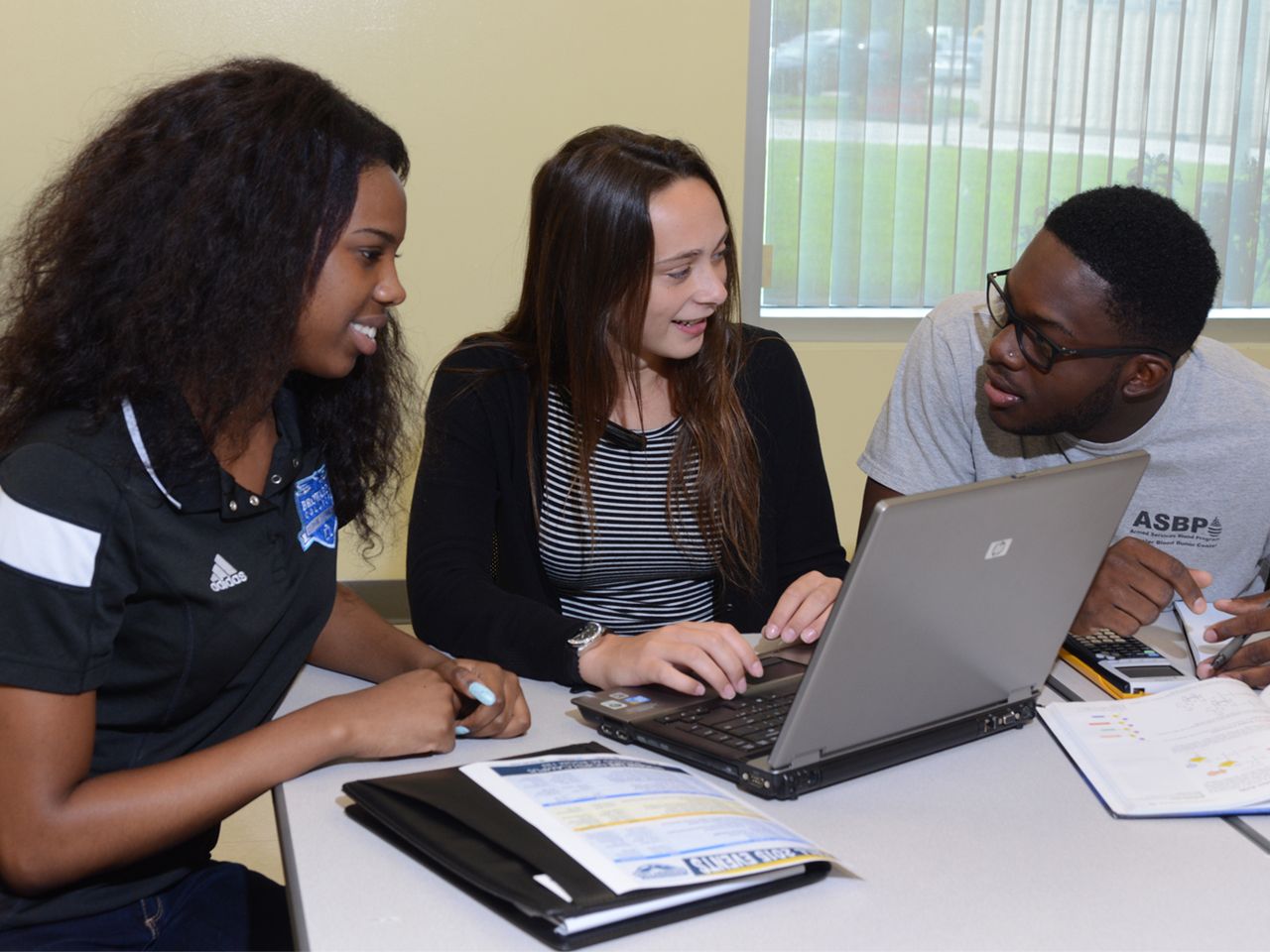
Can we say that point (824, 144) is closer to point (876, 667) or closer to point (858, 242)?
point (858, 242)

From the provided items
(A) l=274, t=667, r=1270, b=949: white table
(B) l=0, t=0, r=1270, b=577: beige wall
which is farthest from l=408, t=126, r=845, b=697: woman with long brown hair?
(B) l=0, t=0, r=1270, b=577: beige wall

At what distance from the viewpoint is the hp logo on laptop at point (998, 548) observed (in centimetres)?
110

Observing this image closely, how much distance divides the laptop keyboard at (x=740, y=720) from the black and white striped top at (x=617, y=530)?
21.7 inches

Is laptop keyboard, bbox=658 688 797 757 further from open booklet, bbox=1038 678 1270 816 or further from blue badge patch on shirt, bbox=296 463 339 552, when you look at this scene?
blue badge patch on shirt, bbox=296 463 339 552

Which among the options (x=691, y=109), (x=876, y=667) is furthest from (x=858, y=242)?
(x=876, y=667)

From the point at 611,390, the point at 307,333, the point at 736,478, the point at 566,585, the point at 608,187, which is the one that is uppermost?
the point at 608,187

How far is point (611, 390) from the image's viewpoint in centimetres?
184

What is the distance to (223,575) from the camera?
118 cm

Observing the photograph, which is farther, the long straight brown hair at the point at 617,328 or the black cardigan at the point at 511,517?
the long straight brown hair at the point at 617,328

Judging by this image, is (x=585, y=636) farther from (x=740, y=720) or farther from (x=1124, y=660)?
(x=1124, y=660)

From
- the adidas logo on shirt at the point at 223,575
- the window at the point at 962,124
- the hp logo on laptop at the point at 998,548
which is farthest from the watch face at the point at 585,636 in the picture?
the window at the point at 962,124

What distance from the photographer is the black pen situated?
4.75ft

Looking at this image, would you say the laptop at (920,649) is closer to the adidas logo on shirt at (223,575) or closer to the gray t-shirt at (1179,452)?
the adidas logo on shirt at (223,575)

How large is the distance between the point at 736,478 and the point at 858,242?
2.05 m
